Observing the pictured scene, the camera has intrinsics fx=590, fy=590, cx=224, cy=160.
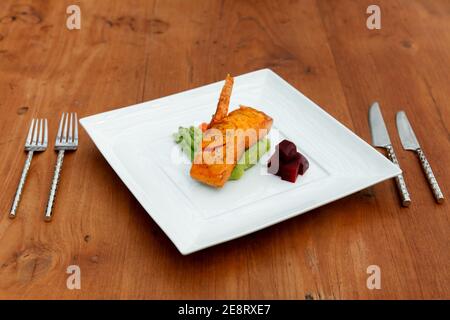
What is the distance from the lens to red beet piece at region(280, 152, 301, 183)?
4.19 ft

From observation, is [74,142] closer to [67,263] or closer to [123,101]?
[123,101]

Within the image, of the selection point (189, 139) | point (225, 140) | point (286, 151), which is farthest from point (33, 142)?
point (286, 151)

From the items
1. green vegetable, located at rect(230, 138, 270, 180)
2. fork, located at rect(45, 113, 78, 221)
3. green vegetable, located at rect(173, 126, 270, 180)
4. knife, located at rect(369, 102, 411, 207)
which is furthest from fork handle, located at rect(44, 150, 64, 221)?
knife, located at rect(369, 102, 411, 207)

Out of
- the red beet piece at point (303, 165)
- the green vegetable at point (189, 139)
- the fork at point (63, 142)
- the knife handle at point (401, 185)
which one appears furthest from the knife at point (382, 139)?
the fork at point (63, 142)

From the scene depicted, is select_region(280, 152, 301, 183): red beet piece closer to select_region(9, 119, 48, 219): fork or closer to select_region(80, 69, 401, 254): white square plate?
select_region(80, 69, 401, 254): white square plate

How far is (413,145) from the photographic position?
148 cm

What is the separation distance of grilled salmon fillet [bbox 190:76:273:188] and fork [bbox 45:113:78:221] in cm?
31

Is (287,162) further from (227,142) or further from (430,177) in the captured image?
(430,177)

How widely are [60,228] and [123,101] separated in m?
0.53

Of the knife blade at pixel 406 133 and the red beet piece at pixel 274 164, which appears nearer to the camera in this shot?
the red beet piece at pixel 274 164

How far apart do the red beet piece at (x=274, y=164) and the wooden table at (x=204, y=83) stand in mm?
125

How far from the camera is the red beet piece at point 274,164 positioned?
1296 mm

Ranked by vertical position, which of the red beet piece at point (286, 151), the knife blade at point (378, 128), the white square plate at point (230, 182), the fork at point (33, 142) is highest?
the red beet piece at point (286, 151)

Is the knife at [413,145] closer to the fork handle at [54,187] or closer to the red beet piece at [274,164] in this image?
the red beet piece at [274,164]
